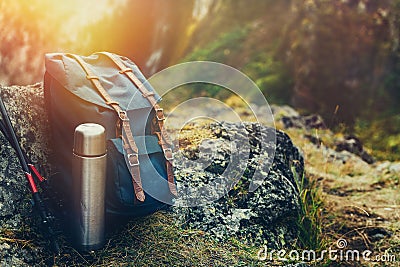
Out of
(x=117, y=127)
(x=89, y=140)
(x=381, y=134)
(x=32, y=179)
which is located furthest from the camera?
(x=381, y=134)

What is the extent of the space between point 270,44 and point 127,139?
745 centimetres

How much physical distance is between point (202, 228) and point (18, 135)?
1.36 metres

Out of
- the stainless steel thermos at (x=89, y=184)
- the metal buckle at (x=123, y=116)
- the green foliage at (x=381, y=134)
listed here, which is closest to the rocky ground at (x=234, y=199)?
the stainless steel thermos at (x=89, y=184)

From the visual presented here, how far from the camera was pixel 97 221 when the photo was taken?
2.98 meters

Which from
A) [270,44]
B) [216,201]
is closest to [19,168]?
[216,201]

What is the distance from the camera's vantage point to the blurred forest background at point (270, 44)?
5.32 metres

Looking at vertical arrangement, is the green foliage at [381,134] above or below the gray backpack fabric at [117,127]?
below

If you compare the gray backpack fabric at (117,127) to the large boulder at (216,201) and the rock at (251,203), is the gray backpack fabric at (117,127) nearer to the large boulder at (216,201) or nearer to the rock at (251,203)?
the large boulder at (216,201)

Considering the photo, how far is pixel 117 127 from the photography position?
309 centimetres

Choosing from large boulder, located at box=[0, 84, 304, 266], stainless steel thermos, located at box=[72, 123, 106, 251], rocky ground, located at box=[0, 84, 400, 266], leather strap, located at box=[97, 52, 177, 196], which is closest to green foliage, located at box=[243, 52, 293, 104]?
rocky ground, located at box=[0, 84, 400, 266]

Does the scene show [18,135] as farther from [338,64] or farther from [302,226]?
[338,64]

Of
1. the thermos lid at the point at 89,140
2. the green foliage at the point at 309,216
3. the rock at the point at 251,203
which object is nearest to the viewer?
the thermos lid at the point at 89,140

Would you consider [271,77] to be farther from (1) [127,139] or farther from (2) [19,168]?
(2) [19,168]

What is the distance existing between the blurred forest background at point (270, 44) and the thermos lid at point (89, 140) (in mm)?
2494
